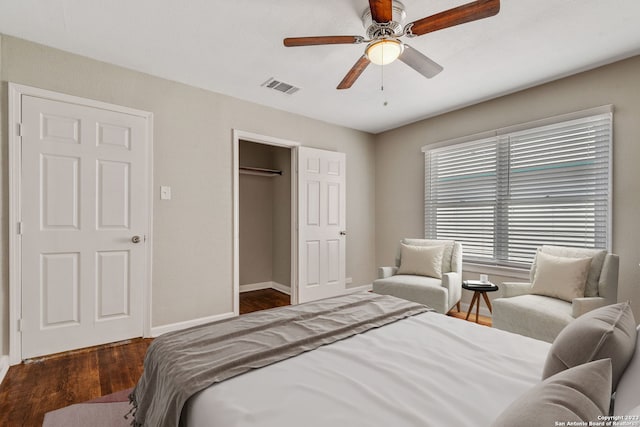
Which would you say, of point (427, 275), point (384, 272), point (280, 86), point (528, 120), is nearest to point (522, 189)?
point (528, 120)

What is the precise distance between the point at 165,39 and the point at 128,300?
2.31 meters

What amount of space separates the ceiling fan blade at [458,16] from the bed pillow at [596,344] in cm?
149

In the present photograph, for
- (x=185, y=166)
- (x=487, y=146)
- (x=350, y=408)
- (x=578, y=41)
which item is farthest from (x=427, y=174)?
(x=350, y=408)

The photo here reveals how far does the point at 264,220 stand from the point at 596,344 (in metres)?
4.77

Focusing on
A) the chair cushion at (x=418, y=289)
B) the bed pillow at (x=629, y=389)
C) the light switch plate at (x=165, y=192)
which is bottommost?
the chair cushion at (x=418, y=289)

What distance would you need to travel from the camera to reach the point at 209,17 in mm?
2158

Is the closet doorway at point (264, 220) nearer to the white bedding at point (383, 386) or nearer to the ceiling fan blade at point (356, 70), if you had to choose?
the ceiling fan blade at point (356, 70)

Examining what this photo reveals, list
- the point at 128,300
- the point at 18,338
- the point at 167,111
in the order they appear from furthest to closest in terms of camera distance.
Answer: the point at 167,111 < the point at 128,300 < the point at 18,338

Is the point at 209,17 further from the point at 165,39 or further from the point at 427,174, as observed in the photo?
the point at 427,174

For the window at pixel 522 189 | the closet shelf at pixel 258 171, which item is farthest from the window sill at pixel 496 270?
the closet shelf at pixel 258 171

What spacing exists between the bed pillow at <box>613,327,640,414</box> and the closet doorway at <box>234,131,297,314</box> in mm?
4190

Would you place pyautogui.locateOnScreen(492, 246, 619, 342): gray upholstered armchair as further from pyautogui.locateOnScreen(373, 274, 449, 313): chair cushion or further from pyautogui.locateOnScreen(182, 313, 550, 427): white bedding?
pyautogui.locateOnScreen(182, 313, 550, 427): white bedding

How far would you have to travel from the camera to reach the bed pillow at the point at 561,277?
250 cm

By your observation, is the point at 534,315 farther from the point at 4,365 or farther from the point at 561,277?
the point at 4,365
